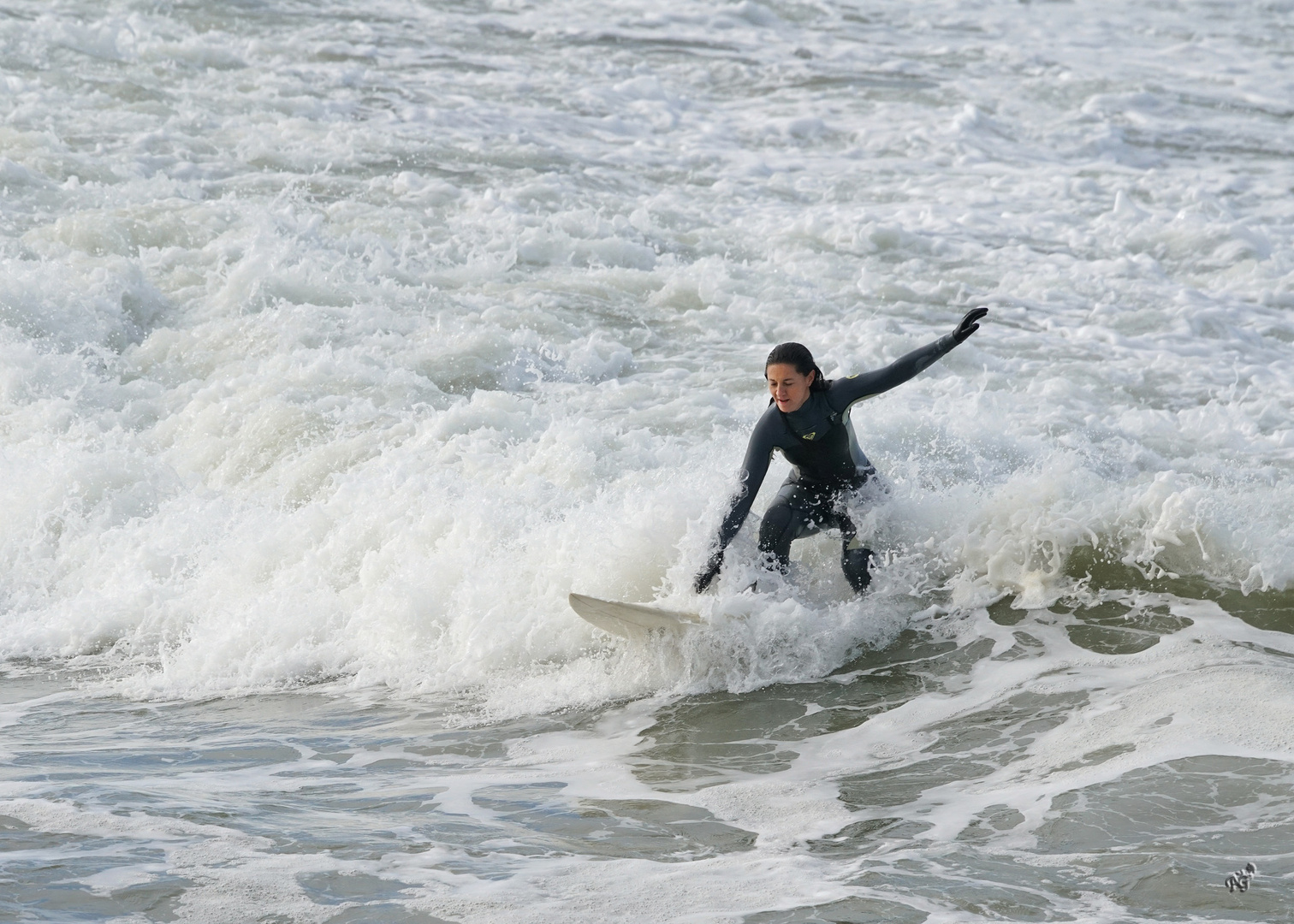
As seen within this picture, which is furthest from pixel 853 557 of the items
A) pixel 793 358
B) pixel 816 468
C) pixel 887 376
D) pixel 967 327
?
pixel 967 327

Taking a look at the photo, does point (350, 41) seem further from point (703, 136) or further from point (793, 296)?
point (793, 296)

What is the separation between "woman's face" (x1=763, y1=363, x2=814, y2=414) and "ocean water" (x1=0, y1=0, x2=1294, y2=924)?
0.81m

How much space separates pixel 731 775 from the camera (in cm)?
521

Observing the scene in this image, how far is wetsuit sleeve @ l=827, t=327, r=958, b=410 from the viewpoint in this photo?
5.95 m

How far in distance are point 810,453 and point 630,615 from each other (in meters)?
1.21

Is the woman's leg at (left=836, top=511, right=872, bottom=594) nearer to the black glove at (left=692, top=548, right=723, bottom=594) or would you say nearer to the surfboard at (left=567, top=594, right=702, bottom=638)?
the black glove at (left=692, top=548, right=723, bottom=594)

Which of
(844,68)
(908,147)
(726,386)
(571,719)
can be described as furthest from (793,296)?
(844,68)

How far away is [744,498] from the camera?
620 cm

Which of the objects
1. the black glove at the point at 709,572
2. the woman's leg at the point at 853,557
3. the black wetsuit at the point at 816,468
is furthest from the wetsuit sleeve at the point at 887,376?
the black glove at the point at 709,572

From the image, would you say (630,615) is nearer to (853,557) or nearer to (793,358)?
(853,557)

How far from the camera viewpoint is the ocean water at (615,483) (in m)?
4.42

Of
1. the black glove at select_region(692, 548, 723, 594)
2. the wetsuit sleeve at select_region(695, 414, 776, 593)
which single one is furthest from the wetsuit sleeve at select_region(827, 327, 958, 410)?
the black glove at select_region(692, 548, 723, 594)

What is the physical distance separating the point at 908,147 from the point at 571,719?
1109cm

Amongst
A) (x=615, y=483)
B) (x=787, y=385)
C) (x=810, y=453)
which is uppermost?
(x=787, y=385)
